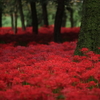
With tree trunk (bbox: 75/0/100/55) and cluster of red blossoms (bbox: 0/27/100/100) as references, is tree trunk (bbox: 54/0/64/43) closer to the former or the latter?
tree trunk (bbox: 75/0/100/55)

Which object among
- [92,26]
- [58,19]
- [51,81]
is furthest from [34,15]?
[51,81]

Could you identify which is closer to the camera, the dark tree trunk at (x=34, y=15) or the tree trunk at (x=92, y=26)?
the tree trunk at (x=92, y=26)

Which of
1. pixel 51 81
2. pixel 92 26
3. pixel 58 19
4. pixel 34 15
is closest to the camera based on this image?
pixel 51 81

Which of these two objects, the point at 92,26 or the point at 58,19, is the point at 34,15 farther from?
the point at 92,26

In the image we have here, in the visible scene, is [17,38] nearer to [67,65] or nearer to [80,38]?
[80,38]

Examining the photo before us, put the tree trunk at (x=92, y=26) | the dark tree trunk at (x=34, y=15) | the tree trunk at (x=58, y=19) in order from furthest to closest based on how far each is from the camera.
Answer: the dark tree trunk at (x=34, y=15)
the tree trunk at (x=58, y=19)
the tree trunk at (x=92, y=26)

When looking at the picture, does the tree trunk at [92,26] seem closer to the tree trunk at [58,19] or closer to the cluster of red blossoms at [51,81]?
the cluster of red blossoms at [51,81]

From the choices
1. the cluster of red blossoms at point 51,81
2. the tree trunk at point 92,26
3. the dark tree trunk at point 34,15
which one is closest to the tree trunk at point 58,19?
the dark tree trunk at point 34,15

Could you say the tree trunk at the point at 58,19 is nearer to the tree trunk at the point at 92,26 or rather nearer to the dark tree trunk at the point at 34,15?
the dark tree trunk at the point at 34,15

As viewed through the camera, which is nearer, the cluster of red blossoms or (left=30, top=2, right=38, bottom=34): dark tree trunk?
the cluster of red blossoms

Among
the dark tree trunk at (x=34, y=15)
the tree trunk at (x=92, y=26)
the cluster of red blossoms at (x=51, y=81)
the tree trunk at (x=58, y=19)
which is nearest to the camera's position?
the cluster of red blossoms at (x=51, y=81)

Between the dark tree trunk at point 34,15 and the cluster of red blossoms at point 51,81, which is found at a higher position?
the dark tree trunk at point 34,15

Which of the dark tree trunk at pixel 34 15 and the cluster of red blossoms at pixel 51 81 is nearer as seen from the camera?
the cluster of red blossoms at pixel 51 81

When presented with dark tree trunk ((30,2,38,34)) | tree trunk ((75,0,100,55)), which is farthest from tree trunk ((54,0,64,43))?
tree trunk ((75,0,100,55))
